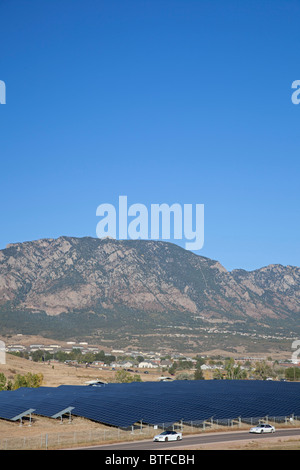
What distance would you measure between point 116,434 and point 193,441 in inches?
405

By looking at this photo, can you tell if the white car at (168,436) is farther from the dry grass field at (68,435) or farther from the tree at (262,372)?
the tree at (262,372)

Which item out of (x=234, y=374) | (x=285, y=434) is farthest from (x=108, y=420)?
(x=234, y=374)

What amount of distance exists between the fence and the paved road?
7.70 feet

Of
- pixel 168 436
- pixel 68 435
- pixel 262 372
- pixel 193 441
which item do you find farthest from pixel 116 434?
pixel 262 372

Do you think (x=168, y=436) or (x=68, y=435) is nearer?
(x=168, y=436)

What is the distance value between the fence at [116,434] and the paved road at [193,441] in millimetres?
2348

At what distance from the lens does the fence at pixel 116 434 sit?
59.0 meters

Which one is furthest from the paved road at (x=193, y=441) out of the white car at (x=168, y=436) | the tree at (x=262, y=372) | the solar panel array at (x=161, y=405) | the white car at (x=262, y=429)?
the tree at (x=262, y=372)

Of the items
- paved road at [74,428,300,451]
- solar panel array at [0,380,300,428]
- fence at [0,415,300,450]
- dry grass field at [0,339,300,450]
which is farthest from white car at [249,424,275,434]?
solar panel array at [0,380,300,428]

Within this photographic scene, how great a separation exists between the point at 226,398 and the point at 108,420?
72.4ft

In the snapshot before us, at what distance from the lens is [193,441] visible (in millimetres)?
60094

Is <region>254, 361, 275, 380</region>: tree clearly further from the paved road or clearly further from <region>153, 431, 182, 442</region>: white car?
<region>153, 431, 182, 442</region>: white car

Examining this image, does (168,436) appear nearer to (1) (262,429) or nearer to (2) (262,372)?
(1) (262,429)
